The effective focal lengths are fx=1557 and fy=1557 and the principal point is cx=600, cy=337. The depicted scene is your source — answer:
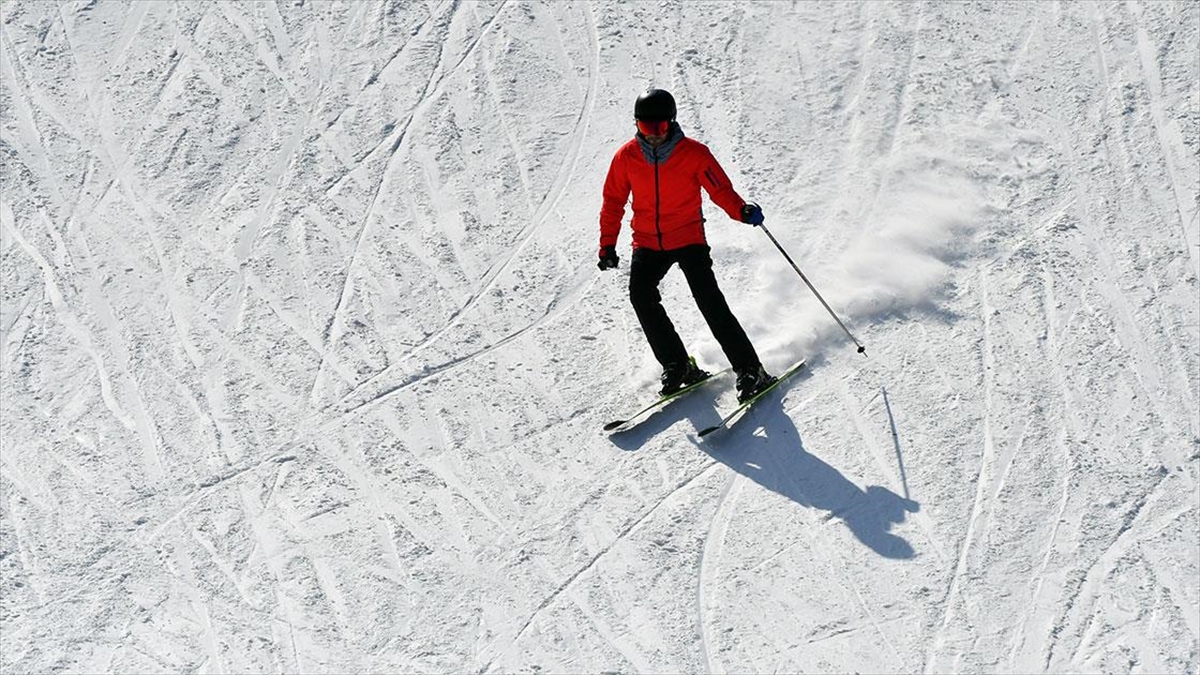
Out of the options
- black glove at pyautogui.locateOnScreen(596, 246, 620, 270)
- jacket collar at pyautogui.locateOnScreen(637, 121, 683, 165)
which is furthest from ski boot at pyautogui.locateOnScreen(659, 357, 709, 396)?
jacket collar at pyautogui.locateOnScreen(637, 121, 683, 165)

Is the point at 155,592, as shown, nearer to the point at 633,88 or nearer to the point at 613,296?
the point at 613,296

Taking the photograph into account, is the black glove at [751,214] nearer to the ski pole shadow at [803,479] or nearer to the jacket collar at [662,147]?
the jacket collar at [662,147]

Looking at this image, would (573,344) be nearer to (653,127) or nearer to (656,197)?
(656,197)

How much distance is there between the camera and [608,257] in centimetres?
824

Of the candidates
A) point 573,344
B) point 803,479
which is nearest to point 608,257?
point 573,344

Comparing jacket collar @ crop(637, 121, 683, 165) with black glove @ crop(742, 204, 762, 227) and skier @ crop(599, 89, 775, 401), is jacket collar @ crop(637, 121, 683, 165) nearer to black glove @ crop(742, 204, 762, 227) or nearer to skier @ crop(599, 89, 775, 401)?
skier @ crop(599, 89, 775, 401)

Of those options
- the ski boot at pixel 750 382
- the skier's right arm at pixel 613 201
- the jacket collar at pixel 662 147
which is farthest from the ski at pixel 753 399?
the jacket collar at pixel 662 147

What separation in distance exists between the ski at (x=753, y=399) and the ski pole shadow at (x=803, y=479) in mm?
48

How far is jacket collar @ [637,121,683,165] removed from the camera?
25.6 ft

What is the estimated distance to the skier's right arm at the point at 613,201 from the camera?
8102mm

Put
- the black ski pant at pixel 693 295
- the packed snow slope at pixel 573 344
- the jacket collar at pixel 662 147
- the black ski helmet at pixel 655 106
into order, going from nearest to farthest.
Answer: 1. the packed snow slope at pixel 573 344
2. the black ski helmet at pixel 655 106
3. the jacket collar at pixel 662 147
4. the black ski pant at pixel 693 295

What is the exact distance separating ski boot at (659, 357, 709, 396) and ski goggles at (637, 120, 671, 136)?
1375mm

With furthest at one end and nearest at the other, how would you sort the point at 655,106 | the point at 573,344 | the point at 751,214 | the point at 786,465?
the point at 573,344 → the point at 786,465 → the point at 751,214 → the point at 655,106

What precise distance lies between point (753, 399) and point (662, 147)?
1493mm
